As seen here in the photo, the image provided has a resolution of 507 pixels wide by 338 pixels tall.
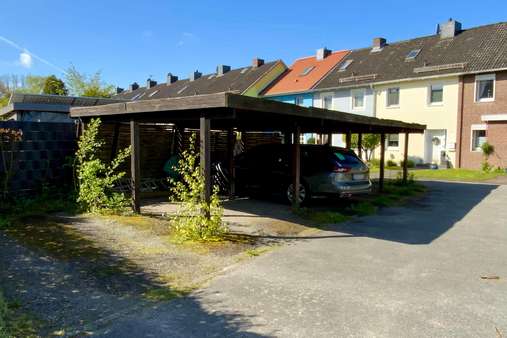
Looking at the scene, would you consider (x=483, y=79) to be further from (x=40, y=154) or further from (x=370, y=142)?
(x=40, y=154)

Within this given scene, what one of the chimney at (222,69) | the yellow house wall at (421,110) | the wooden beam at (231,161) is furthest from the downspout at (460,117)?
the chimney at (222,69)

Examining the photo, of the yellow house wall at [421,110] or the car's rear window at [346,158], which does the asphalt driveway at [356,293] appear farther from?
the yellow house wall at [421,110]

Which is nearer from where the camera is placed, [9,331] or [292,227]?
[9,331]

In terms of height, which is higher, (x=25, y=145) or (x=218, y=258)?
(x=25, y=145)

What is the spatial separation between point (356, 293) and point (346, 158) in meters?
5.84

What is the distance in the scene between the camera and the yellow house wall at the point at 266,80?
36.0 meters

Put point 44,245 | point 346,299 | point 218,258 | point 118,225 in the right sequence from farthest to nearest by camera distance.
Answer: point 118,225
point 44,245
point 218,258
point 346,299

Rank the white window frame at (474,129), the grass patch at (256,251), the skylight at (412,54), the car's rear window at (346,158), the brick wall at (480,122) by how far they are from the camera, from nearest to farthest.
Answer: the grass patch at (256,251)
the car's rear window at (346,158)
the brick wall at (480,122)
the white window frame at (474,129)
the skylight at (412,54)

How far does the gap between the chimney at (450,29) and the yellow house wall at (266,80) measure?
14815 mm

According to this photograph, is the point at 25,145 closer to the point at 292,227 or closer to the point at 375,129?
the point at 292,227

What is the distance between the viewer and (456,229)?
818 cm

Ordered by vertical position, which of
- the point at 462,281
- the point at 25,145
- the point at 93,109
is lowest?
the point at 462,281

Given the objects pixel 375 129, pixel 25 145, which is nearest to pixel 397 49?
pixel 375 129

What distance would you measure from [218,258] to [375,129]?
32.5 ft
